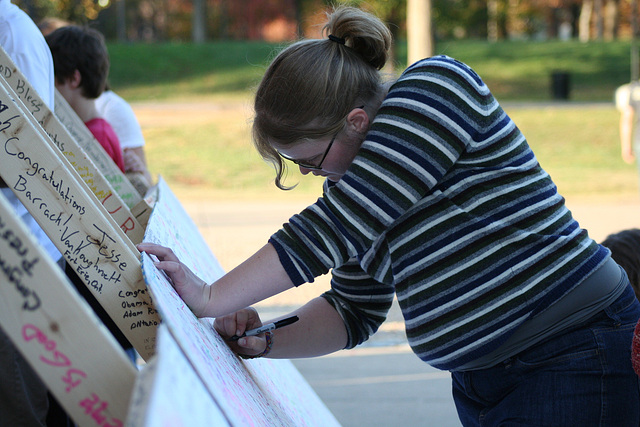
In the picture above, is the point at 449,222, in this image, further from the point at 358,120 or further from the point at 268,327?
the point at 268,327

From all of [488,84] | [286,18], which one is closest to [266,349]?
[488,84]

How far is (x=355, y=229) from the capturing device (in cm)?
139

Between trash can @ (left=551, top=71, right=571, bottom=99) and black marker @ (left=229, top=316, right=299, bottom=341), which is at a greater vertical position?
black marker @ (left=229, top=316, right=299, bottom=341)

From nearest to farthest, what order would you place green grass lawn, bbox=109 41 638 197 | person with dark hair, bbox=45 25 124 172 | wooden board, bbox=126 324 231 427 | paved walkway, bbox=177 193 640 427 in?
wooden board, bbox=126 324 231 427 → person with dark hair, bbox=45 25 124 172 → paved walkway, bbox=177 193 640 427 → green grass lawn, bbox=109 41 638 197

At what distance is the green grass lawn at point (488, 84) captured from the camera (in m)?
12.0

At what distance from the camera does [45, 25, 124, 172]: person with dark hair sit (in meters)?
2.85

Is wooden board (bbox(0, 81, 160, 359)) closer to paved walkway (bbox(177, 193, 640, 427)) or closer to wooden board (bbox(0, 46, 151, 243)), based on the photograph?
wooden board (bbox(0, 46, 151, 243))

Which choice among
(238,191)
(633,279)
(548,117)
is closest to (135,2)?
(548,117)

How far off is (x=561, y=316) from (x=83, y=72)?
208 cm

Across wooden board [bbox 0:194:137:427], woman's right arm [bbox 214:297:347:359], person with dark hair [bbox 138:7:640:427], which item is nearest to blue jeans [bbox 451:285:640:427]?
person with dark hair [bbox 138:7:640:427]

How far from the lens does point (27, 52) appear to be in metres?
2.10

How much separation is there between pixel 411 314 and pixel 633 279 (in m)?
1.11

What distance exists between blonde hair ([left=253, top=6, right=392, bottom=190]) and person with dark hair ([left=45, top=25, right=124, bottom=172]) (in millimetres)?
1498

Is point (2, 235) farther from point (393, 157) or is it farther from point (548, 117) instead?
point (548, 117)
